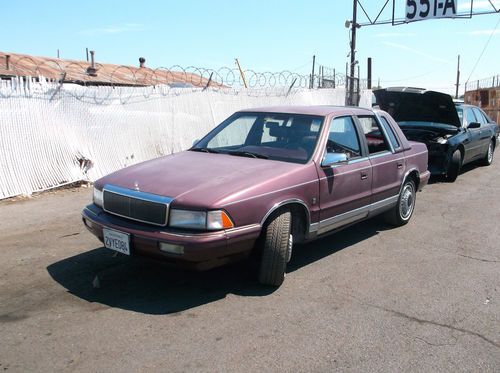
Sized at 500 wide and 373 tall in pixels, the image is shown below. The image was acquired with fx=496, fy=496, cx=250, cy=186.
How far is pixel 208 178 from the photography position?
4289 mm

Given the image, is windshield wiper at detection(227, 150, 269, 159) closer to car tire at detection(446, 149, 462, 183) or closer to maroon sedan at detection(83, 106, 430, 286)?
maroon sedan at detection(83, 106, 430, 286)

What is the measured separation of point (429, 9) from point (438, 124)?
6137 millimetres

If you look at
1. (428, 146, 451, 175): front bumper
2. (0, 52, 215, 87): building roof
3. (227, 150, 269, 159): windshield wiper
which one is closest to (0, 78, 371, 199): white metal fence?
(0, 52, 215, 87): building roof

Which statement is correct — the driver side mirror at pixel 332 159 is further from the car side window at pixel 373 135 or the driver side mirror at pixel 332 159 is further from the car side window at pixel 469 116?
the car side window at pixel 469 116

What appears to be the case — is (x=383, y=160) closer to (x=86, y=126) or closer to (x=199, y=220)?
(x=199, y=220)

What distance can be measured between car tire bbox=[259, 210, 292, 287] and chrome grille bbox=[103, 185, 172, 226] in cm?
90

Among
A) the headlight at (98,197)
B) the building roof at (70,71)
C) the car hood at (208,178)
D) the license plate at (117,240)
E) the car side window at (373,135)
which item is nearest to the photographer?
the car hood at (208,178)

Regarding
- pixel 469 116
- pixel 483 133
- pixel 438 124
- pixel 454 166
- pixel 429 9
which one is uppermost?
pixel 429 9

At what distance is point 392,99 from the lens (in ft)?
35.0

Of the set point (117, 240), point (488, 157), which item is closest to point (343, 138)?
point (117, 240)

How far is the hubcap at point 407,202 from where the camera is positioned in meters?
6.57

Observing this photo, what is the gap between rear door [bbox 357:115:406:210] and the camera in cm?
575

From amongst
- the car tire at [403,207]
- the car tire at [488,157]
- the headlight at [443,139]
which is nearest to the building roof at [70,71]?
the headlight at [443,139]

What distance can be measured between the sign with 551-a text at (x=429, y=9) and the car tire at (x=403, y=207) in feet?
33.8
